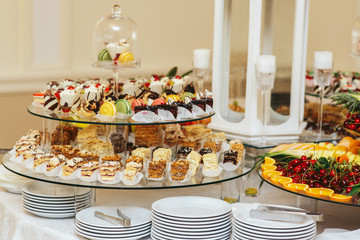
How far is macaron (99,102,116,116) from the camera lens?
2.25 metres

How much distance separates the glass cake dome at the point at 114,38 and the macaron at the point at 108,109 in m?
0.31

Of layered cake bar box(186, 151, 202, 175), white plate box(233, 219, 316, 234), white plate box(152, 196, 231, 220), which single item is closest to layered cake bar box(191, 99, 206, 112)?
layered cake bar box(186, 151, 202, 175)

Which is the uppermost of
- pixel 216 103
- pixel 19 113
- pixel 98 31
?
pixel 98 31

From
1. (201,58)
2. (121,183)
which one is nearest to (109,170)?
(121,183)

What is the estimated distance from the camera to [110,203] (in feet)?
7.88

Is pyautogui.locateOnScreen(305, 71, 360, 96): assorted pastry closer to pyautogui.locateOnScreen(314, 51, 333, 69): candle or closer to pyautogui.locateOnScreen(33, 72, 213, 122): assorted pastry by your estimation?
pyautogui.locateOnScreen(314, 51, 333, 69): candle

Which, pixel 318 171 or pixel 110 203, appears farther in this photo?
pixel 110 203

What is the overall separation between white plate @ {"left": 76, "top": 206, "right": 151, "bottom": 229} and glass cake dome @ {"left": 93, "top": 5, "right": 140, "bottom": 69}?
2.16 feet

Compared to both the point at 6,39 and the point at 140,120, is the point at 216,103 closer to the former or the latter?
the point at 140,120

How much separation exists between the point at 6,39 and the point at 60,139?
2.41m

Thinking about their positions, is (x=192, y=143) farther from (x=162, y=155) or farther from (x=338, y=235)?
(x=338, y=235)

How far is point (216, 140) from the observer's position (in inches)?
99.1

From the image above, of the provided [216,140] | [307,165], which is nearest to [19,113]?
[216,140]

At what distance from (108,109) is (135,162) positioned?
23 cm
